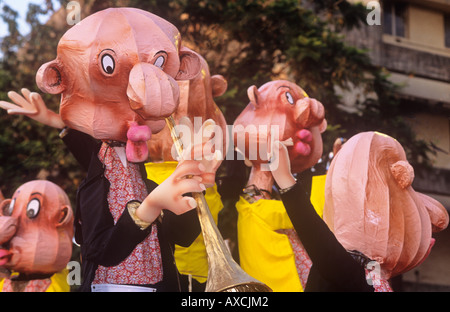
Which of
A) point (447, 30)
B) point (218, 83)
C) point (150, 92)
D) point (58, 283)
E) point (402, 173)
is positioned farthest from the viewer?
point (447, 30)

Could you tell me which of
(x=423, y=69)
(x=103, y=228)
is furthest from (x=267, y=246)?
(x=423, y=69)

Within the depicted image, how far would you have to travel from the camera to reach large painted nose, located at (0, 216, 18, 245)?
8.68 ft

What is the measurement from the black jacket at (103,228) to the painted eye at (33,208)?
0.73 m

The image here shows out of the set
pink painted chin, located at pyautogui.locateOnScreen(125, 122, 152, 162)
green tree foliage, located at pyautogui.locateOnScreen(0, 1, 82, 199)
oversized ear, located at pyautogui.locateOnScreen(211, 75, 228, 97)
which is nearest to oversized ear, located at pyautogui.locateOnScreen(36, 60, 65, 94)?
pink painted chin, located at pyautogui.locateOnScreen(125, 122, 152, 162)

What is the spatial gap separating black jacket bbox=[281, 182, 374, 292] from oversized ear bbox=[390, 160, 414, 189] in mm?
422

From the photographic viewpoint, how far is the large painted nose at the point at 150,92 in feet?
5.70

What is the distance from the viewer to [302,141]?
266 cm

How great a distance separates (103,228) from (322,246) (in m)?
0.80

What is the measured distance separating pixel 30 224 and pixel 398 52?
8.54 m

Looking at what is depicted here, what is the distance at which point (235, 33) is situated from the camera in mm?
6020

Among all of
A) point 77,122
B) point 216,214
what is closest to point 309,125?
point 216,214

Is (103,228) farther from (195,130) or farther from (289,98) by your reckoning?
(289,98)

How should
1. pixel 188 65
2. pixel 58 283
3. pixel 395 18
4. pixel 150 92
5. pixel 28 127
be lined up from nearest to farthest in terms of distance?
pixel 150 92, pixel 188 65, pixel 58 283, pixel 28 127, pixel 395 18

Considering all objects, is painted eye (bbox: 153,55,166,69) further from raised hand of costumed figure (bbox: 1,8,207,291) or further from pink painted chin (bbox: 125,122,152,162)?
pink painted chin (bbox: 125,122,152,162)
